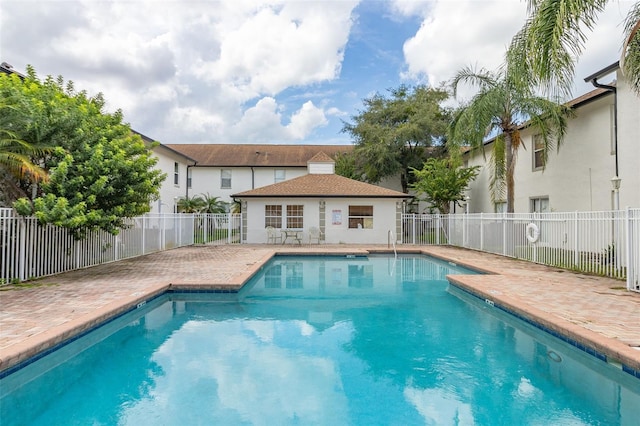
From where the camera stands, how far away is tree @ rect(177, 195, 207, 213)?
25.4 metres

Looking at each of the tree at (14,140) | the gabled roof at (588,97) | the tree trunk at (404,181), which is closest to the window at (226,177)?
the tree trunk at (404,181)

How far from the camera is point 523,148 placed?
18.5 metres

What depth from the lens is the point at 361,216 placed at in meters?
21.5

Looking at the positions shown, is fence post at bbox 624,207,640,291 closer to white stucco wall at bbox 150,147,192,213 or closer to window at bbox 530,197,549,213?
window at bbox 530,197,549,213

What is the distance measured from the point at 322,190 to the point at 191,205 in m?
9.95

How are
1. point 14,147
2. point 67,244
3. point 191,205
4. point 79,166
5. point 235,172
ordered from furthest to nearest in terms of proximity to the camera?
A: point 235,172 → point 191,205 → point 67,244 → point 79,166 → point 14,147

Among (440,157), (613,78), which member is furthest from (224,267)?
(440,157)

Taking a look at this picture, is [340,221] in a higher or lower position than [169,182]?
lower

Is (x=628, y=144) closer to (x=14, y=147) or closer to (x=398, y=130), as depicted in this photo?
(x=398, y=130)

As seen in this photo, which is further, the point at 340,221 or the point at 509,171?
the point at 340,221

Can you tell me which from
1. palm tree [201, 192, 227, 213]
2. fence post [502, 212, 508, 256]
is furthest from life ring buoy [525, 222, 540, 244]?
palm tree [201, 192, 227, 213]

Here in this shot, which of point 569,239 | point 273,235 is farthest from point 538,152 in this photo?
point 273,235

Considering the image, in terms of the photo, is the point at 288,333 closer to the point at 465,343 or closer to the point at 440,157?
the point at 465,343

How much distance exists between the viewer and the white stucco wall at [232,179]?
29672 mm
